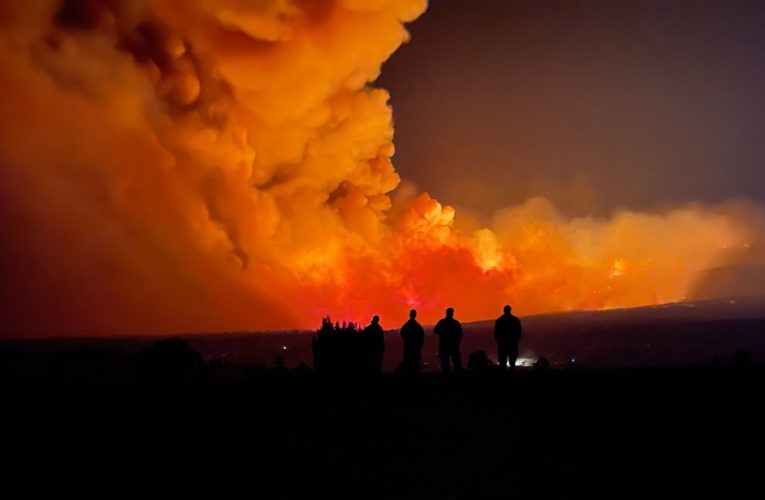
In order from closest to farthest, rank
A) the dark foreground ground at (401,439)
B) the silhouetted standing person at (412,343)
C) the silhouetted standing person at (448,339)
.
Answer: the dark foreground ground at (401,439)
the silhouetted standing person at (448,339)
the silhouetted standing person at (412,343)

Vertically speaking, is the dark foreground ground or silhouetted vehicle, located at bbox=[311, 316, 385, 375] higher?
silhouetted vehicle, located at bbox=[311, 316, 385, 375]

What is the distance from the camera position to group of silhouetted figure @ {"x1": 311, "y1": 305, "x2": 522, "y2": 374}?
1647cm

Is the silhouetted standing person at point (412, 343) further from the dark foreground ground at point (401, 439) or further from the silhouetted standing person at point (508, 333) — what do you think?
the dark foreground ground at point (401, 439)

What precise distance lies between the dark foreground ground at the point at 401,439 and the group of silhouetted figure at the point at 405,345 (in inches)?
94.7

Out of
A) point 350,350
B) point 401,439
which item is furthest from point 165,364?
point 401,439

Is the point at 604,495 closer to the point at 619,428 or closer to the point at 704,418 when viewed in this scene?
the point at 619,428

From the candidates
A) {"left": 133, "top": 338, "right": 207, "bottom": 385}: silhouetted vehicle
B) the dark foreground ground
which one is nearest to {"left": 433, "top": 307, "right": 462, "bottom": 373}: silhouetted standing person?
the dark foreground ground

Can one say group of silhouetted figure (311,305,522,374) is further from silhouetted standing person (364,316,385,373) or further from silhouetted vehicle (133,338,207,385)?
silhouetted vehicle (133,338,207,385)

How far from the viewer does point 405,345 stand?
1744 centimetres

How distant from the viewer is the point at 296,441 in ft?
33.4

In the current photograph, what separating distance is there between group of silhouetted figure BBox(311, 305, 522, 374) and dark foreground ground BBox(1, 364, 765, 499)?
2.41 metres

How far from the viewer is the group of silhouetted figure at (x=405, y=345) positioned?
54.0 feet

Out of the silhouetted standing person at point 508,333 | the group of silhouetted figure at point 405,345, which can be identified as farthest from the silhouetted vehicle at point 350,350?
the silhouetted standing person at point 508,333

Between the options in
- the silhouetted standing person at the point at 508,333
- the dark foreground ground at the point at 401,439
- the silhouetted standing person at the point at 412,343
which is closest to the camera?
the dark foreground ground at the point at 401,439
